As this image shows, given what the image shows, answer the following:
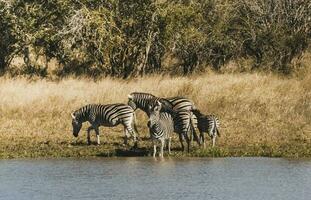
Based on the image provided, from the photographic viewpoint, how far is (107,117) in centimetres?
2083

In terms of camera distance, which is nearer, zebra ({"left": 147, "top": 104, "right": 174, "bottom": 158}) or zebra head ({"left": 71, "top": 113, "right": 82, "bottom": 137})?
zebra ({"left": 147, "top": 104, "right": 174, "bottom": 158})

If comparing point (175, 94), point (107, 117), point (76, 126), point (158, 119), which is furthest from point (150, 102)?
point (175, 94)

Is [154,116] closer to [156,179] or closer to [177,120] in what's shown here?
[177,120]

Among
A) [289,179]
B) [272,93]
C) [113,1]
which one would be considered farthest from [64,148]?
[113,1]

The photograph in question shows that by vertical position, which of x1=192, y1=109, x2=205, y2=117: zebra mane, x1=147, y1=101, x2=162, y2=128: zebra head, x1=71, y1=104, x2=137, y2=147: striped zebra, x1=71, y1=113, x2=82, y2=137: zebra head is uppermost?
x1=147, y1=101, x2=162, y2=128: zebra head

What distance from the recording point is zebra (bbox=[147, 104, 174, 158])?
18419 millimetres

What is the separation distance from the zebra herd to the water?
1.06 metres

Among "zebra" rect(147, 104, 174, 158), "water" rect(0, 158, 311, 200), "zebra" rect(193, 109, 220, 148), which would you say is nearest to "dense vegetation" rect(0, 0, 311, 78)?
"zebra" rect(193, 109, 220, 148)

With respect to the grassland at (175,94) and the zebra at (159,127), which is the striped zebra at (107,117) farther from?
the zebra at (159,127)

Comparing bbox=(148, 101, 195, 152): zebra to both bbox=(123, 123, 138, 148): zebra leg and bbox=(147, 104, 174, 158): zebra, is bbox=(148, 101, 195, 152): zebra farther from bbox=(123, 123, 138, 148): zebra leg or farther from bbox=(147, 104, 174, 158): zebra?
bbox=(123, 123, 138, 148): zebra leg

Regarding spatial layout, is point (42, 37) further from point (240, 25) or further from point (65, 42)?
point (240, 25)

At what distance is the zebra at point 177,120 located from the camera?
1881cm

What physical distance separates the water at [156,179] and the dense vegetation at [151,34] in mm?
15383

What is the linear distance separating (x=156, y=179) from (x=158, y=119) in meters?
3.60
